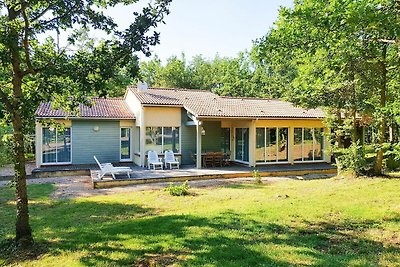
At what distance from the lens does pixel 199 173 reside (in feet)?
52.2

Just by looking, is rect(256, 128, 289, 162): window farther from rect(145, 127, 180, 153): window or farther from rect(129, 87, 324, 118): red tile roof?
rect(145, 127, 180, 153): window

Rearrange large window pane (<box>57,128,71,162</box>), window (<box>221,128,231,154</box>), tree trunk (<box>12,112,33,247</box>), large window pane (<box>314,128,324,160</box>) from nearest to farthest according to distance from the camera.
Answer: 1. tree trunk (<box>12,112,33,247</box>)
2. large window pane (<box>57,128,71,162</box>)
3. large window pane (<box>314,128,324,160</box>)
4. window (<box>221,128,231,154</box>)

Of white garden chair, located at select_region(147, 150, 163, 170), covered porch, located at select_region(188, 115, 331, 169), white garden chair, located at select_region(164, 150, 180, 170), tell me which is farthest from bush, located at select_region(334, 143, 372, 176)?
white garden chair, located at select_region(147, 150, 163, 170)

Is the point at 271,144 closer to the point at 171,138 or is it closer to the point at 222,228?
the point at 171,138

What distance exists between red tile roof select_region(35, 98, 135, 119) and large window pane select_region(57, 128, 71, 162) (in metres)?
1.27

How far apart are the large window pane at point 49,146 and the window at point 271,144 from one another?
11.9m

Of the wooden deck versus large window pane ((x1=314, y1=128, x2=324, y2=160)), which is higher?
large window pane ((x1=314, y1=128, x2=324, y2=160))

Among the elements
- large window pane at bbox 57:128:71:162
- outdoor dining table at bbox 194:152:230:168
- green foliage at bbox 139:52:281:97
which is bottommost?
outdoor dining table at bbox 194:152:230:168

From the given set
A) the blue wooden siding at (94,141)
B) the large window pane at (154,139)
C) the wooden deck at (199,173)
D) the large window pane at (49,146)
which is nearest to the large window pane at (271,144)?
the wooden deck at (199,173)

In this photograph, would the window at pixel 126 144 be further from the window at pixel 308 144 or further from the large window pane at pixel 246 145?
the window at pixel 308 144

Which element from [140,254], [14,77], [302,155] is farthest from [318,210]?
[302,155]

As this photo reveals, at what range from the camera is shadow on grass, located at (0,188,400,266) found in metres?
5.08

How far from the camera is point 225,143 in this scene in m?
21.0

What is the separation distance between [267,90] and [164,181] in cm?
2840
